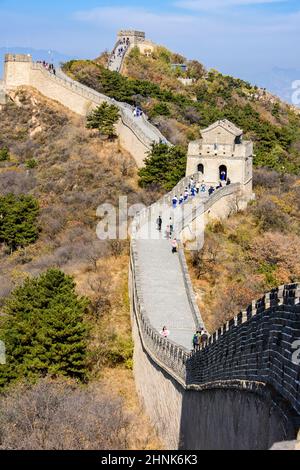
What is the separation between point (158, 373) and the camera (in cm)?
1930

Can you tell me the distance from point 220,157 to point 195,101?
30507 mm

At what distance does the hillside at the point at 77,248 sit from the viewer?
57.1 ft

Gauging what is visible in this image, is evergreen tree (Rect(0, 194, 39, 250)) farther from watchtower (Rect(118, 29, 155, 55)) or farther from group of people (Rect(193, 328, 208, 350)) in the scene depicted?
watchtower (Rect(118, 29, 155, 55))

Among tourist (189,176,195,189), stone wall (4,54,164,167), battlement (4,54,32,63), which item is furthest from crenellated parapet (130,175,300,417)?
battlement (4,54,32,63)

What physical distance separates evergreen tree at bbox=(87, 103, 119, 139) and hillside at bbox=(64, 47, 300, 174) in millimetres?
4019

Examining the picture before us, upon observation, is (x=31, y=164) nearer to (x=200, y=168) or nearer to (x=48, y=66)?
(x=48, y=66)

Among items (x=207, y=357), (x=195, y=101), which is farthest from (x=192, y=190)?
(x=195, y=101)

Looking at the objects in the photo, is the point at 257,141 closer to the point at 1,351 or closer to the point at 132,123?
the point at 132,123

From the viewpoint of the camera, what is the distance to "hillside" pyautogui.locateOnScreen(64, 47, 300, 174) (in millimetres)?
53250

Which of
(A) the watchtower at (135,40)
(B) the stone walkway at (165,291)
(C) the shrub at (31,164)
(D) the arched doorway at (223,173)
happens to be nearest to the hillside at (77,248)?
(C) the shrub at (31,164)

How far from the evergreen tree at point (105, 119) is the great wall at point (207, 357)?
1306 centimetres

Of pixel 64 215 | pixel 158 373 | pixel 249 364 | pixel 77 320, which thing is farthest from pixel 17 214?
pixel 249 364

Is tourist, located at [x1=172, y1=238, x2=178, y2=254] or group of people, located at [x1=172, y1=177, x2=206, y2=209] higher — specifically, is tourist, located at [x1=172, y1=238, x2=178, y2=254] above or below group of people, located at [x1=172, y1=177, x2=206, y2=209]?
below

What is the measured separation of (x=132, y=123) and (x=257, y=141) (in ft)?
45.5
